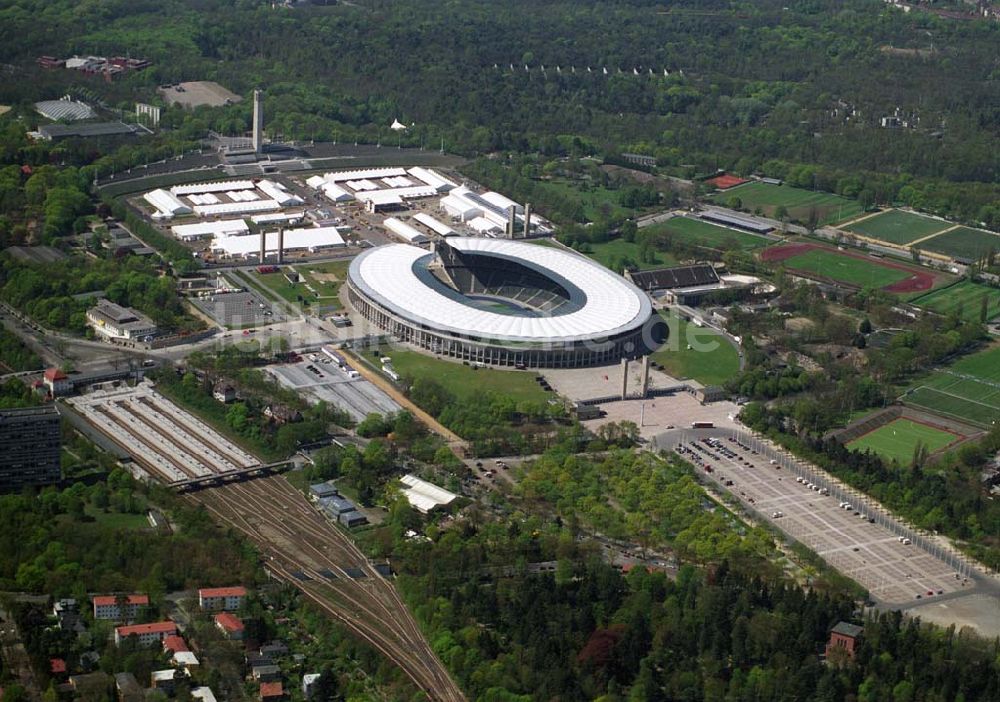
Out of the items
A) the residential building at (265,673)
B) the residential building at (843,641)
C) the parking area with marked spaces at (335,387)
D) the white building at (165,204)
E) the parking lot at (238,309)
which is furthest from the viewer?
the white building at (165,204)

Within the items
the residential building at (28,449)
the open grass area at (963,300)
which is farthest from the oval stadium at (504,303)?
the residential building at (28,449)

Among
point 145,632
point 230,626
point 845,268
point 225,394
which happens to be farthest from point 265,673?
point 845,268

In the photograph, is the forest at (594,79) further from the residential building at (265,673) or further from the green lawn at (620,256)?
the residential building at (265,673)

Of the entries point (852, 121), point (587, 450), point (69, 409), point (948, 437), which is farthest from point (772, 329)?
point (852, 121)

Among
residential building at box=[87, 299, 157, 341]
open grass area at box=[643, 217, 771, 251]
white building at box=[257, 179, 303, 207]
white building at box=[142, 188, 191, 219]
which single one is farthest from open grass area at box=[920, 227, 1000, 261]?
residential building at box=[87, 299, 157, 341]

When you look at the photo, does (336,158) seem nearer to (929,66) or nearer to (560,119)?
(560,119)

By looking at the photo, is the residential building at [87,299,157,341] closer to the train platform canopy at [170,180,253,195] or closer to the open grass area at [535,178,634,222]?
the train platform canopy at [170,180,253,195]

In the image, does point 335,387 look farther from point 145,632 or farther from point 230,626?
point 145,632
